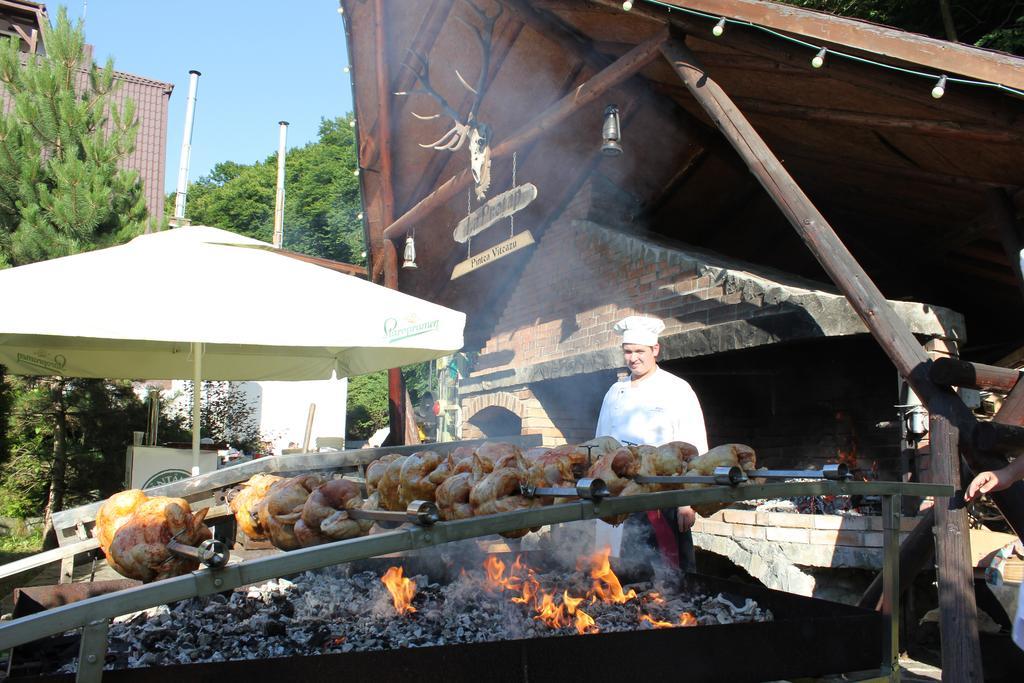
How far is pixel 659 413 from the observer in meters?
4.66

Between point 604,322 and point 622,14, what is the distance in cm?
333

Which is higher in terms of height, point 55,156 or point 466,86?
point 466,86

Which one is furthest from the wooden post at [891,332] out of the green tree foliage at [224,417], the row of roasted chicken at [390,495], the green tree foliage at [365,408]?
the green tree foliage at [365,408]

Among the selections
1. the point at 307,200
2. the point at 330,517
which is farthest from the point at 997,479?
the point at 307,200

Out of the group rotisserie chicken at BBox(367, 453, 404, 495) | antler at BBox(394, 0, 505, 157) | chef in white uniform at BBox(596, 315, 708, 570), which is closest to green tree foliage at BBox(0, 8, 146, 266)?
antler at BBox(394, 0, 505, 157)

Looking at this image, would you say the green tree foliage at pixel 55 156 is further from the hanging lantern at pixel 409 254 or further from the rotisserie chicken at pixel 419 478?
the rotisserie chicken at pixel 419 478

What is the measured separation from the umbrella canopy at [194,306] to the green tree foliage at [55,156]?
3.65 m

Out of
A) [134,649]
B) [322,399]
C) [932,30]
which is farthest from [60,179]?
[322,399]

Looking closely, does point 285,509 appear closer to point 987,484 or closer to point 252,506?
point 252,506

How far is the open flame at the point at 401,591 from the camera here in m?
3.57

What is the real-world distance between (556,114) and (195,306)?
4022mm

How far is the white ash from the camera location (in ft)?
10.0

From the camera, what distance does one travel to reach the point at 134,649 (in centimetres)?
296

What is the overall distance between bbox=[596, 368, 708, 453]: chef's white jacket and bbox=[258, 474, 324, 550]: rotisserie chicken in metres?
2.45
